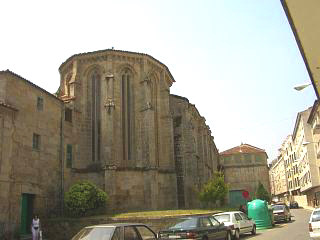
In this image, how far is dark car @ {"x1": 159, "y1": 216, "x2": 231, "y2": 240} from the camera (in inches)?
614

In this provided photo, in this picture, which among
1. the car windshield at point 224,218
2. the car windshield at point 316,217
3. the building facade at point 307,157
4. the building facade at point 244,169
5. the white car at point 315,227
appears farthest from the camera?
the building facade at point 244,169

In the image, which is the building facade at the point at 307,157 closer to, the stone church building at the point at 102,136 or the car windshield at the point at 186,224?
the stone church building at the point at 102,136

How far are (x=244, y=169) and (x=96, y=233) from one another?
273 ft

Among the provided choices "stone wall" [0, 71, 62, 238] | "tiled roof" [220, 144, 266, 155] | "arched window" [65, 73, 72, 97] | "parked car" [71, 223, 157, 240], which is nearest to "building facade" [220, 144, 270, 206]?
"tiled roof" [220, 144, 266, 155]

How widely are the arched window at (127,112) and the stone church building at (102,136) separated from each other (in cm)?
9

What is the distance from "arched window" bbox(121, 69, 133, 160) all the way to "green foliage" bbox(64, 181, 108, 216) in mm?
6524

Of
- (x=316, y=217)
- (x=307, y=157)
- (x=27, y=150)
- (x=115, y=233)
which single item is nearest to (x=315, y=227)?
(x=316, y=217)

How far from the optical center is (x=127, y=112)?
34.6m

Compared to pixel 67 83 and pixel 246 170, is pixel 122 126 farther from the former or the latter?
pixel 246 170

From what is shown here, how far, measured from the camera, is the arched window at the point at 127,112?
111 feet

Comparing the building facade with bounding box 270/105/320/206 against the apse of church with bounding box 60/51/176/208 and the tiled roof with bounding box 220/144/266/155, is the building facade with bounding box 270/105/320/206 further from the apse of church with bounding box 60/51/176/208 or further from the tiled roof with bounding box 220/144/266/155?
the apse of church with bounding box 60/51/176/208

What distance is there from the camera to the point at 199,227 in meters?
16.2

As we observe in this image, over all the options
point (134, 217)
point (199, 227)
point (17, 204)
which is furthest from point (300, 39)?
point (17, 204)

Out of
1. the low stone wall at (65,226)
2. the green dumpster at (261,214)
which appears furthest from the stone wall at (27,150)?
the green dumpster at (261,214)
